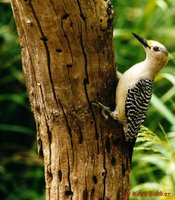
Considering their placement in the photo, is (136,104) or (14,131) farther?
(14,131)

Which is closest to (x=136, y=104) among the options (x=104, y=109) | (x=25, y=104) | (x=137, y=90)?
(x=137, y=90)

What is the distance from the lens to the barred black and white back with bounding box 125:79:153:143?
2.66 meters

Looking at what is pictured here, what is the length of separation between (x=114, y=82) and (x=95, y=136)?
0.88 feet

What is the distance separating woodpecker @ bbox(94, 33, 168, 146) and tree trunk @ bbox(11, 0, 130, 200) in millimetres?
52

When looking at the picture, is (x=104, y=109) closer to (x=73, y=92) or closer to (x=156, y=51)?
(x=73, y=92)

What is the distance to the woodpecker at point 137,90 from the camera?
2637 mm

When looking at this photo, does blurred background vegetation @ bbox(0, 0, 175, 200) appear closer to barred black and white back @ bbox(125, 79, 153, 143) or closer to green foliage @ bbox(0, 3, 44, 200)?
green foliage @ bbox(0, 3, 44, 200)

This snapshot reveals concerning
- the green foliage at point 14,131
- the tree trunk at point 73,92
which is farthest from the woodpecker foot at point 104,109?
the green foliage at point 14,131

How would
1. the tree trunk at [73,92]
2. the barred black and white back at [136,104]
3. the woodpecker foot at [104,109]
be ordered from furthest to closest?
the barred black and white back at [136,104], the woodpecker foot at [104,109], the tree trunk at [73,92]

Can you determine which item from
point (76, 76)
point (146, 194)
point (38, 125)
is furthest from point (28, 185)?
point (76, 76)

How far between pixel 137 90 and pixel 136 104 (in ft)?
0.22

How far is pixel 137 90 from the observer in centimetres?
268

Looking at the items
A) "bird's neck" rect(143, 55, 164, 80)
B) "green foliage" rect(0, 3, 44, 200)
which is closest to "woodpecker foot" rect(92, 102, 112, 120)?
"bird's neck" rect(143, 55, 164, 80)

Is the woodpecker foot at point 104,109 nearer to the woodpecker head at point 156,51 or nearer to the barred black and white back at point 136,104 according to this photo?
the barred black and white back at point 136,104
